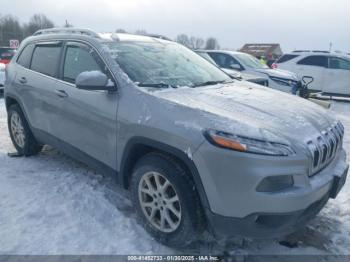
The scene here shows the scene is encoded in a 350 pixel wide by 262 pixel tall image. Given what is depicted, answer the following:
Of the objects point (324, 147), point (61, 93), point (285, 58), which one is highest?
point (285, 58)

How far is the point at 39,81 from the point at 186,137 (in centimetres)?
250

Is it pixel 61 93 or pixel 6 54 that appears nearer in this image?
pixel 61 93

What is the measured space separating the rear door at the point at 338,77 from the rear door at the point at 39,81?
10984mm

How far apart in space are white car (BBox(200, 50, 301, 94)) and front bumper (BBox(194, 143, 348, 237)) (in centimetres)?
719

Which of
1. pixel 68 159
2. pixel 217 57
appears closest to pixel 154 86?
pixel 68 159

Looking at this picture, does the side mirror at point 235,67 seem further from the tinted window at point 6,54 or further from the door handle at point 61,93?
the tinted window at point 6,54

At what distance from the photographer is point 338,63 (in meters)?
12.6

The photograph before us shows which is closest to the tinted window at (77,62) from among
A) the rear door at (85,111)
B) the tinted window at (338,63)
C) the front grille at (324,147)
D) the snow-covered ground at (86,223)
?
the rear door at (85,111)

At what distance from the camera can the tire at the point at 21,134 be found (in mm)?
4707

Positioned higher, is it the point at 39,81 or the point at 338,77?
the point at 39,81

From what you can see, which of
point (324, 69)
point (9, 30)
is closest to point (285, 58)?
point (324, 69)

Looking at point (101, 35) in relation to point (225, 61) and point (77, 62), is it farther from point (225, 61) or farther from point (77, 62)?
point (225, 61)

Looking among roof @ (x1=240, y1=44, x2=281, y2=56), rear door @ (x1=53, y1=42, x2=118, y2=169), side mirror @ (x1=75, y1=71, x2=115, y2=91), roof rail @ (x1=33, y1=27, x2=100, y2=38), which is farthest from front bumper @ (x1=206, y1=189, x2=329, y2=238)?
roof @ (x1=240, y1=44, x2=281, y2=56)

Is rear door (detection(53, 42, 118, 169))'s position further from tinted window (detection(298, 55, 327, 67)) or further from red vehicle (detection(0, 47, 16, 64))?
red vehicle (detection(0, 47, 16, 64))
